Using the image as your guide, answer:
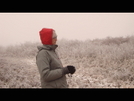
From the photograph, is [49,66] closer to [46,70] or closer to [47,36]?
[46,70]

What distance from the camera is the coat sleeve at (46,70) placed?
2.59 metres

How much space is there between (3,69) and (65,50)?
5.36 metres

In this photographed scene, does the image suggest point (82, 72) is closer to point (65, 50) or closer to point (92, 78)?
point (92, 78)

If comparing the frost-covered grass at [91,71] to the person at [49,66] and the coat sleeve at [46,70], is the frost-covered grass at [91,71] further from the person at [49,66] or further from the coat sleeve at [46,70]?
the coat sleeve at [46,70]

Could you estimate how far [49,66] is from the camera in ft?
8.86

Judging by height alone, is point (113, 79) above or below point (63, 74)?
below

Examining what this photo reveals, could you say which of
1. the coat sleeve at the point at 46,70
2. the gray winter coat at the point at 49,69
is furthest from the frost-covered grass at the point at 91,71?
the coat sleeve at the point at 46,70

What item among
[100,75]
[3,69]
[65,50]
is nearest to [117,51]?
[100,75]

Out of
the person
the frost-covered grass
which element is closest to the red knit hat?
the person

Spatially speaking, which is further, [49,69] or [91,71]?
[91,71]

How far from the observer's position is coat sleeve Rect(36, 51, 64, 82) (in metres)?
2.59

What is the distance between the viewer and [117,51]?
10406 millimetres

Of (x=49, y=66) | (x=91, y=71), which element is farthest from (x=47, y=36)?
(x=91, y=71)

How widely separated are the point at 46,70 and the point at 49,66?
135 millimetres
